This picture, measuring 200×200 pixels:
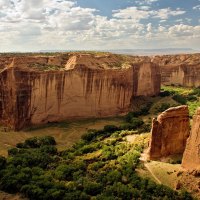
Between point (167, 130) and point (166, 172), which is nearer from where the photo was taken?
point (166, 172)

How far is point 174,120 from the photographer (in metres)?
34.4

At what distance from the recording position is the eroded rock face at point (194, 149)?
29766 millimetres

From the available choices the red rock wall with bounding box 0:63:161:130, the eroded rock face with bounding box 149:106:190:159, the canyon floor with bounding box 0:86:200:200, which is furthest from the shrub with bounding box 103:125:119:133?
the eroded rock face with bounding box 149:106:190:159

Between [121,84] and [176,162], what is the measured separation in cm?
2918

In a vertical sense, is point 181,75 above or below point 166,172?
Answer: above

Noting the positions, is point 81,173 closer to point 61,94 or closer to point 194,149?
point 194,149

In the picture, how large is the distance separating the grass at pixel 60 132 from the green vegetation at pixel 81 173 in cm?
258

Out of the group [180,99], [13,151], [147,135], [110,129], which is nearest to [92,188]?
[147,135]

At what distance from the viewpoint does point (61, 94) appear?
55.3m

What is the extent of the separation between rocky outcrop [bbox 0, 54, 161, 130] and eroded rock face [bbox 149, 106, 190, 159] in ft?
77.0

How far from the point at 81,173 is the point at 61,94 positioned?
23021 millimetres

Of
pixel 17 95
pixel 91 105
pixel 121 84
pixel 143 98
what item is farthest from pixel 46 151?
pixel 143 98

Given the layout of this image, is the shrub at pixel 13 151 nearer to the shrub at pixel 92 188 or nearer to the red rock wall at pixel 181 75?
the shrub at pixel 92 188

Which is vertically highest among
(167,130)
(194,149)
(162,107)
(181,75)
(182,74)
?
(182,74)
